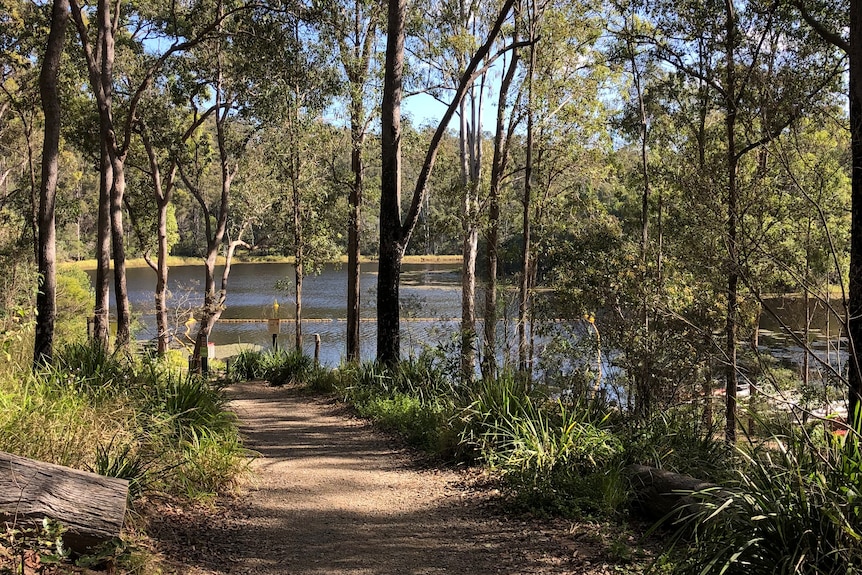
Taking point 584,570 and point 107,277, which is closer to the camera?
point 584,570

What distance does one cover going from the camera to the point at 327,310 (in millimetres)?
36156

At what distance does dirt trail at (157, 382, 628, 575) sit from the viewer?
11.3 ft

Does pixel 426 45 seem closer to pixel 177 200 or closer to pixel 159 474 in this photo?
pixel 159 474

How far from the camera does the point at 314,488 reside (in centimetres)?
492

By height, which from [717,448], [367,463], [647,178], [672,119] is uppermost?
[672,119]

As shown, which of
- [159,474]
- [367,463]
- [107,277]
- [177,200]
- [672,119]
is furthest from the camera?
[177,200]

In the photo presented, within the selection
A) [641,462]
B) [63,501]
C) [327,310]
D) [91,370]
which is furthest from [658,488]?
[327,310]

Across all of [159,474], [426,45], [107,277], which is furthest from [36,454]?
[426,45]

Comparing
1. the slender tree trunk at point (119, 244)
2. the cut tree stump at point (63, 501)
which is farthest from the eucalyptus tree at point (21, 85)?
the cut tree stump at point (63, 501)

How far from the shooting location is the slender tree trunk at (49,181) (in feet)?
19.2

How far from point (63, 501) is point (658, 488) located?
338cm

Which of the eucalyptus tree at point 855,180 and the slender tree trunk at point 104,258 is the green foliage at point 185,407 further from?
the eucalyptus tree at point 855,180

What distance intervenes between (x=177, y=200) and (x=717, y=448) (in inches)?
2053

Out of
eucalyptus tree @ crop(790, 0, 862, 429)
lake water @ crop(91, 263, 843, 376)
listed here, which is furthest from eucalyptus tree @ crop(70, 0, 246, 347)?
eucalyptus tree @ crop(790, 0, 862, 429)
